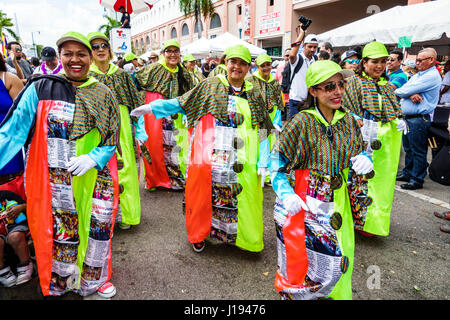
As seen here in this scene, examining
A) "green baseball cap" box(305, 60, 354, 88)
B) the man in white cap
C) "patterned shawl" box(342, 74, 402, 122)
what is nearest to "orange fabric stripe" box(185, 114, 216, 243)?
"green baseball cap" box(305, 60, 354, 88)

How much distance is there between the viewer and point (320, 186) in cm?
198

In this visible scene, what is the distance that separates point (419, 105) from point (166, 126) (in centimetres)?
405

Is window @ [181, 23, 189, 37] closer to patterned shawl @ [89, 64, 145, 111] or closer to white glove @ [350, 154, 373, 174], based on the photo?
patterned shawl @ [89, 64, 145, 111]

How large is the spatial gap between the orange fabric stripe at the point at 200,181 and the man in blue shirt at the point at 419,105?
12.0ft

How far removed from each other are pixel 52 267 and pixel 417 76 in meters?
5.56

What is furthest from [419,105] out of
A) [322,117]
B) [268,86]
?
[322,117]

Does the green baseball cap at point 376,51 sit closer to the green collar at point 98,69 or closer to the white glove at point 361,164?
the white glove at point 361,164

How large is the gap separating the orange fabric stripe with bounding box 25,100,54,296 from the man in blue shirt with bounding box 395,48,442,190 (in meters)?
4.99

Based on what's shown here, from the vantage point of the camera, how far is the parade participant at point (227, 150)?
2883 mm

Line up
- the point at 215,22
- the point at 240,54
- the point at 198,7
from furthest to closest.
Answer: the point at 215,22, the point at 198,7, the point at 240,54

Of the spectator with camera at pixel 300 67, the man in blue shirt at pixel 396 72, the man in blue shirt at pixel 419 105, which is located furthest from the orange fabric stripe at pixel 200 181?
the man in blue shirt at pixel 396 72

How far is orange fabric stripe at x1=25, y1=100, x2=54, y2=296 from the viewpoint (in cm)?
215

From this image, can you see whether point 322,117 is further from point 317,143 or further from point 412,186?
point 412,186
